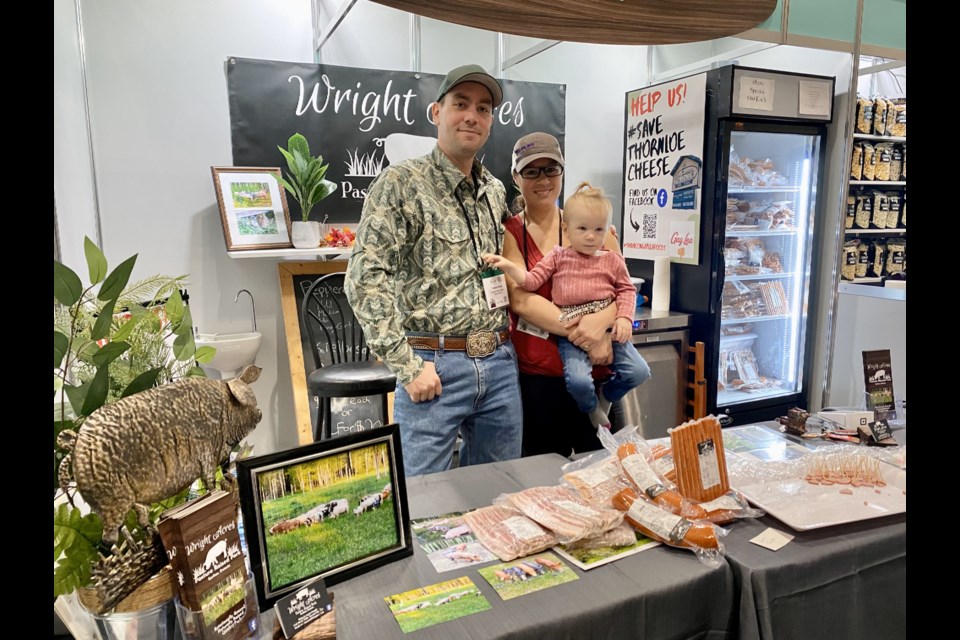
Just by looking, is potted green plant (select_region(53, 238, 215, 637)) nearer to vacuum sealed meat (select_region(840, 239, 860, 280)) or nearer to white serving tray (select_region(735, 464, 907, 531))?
white serving tray (select_region(735, 464, 907, 531))

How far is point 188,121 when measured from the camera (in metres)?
3.53

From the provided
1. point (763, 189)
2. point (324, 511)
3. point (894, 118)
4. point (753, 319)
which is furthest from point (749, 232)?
point (324, 511)

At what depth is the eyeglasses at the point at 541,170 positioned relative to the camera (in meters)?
1.99

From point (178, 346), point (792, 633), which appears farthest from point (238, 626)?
point (792, 633)

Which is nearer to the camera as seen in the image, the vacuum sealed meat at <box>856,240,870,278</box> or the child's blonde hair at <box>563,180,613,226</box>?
the child's blonde hair at <box>563,180,613,226</box>

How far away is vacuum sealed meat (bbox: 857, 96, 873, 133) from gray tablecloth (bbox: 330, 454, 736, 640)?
436cm

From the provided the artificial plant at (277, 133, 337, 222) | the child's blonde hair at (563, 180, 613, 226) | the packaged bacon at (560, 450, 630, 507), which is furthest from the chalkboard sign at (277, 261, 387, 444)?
the packaged bacon at (560, 450, 630, 507)

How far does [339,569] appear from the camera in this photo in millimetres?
1151

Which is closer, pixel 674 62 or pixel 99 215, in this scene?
pixel 99 215

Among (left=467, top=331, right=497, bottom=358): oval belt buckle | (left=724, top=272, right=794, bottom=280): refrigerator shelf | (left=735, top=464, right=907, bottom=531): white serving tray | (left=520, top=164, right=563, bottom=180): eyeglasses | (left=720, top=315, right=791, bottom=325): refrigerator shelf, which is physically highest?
(left=520, top=164, right=563, bottom=180): eyeglasses

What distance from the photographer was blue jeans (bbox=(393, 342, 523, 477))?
1845 millimetres

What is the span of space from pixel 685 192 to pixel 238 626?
3602 millimetres

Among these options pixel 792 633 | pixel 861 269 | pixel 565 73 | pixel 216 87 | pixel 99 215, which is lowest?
pixel 792 633

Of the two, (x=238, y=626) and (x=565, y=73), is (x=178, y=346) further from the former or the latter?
(x=565, y=73)
